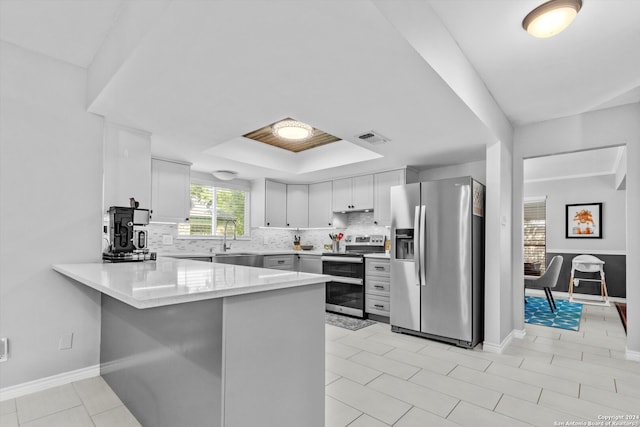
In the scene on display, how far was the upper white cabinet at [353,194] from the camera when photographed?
16.3 feet

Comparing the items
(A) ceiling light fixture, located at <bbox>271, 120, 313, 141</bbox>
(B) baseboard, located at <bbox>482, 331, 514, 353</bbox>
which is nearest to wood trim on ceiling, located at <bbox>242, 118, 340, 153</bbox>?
(A) ceiling light fixture, located at <bbox>271, 120, 313, 141</bbox>

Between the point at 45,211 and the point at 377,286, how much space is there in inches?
141

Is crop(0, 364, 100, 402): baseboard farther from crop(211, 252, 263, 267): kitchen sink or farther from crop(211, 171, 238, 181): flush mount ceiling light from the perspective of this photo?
crop(211, 171, 238, 181): flush mount ceiling light

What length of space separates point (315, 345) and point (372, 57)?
1647 mm

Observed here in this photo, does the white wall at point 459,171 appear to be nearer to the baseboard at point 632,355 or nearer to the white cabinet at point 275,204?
the baseboard at point 632,355

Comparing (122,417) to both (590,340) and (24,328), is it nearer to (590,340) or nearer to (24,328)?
(24,328)

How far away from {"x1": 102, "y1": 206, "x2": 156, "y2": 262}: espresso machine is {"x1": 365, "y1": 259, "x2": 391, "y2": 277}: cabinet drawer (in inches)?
108

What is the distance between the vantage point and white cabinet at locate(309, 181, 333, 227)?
5.48 metres

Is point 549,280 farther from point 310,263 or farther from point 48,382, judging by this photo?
point 48,382

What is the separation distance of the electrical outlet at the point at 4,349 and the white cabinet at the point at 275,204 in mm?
3495

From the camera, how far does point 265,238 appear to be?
582 cm

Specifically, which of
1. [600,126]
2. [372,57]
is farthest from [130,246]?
[600,126]

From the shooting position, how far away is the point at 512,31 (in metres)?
2.11

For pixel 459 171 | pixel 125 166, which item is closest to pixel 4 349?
pixel 125 166
